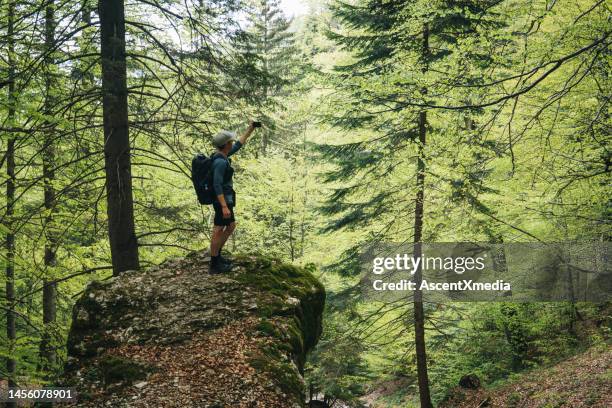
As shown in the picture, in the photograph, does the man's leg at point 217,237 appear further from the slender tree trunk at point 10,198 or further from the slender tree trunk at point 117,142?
the slender tree trunk at point 10,198

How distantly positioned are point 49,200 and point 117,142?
4.03 feet

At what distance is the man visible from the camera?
597 centimetres

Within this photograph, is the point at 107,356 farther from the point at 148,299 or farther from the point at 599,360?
the point at 599,360

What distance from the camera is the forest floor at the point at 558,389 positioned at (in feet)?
28.1

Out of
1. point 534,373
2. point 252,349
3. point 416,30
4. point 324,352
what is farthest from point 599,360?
point 252,349

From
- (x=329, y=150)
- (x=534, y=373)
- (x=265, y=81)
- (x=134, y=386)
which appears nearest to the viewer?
(x=134, y=386)

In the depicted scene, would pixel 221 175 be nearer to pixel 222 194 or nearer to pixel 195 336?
pixel 222 194

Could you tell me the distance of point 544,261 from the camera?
12328mm

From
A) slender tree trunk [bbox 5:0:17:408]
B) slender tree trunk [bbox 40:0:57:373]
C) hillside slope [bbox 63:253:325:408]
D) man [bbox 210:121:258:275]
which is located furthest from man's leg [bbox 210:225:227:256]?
slender tree trunk [bbox 5:0:17:408]

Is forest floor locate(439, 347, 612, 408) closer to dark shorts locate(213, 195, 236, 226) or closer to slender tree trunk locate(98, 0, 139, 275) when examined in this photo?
dark shorts locate(213, 195, 236, 226)

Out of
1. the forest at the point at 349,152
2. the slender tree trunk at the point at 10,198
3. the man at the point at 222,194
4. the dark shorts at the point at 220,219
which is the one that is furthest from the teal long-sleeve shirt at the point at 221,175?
the slender tree trunk at the point at 10,198

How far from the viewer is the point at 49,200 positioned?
6.54 meters

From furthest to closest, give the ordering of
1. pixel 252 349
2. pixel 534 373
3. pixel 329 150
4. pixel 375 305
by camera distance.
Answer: pixel 375 305 < pixel 329 150 < pixel 534 373 < pixel 252 349

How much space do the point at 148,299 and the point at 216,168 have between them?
1.85 meters
